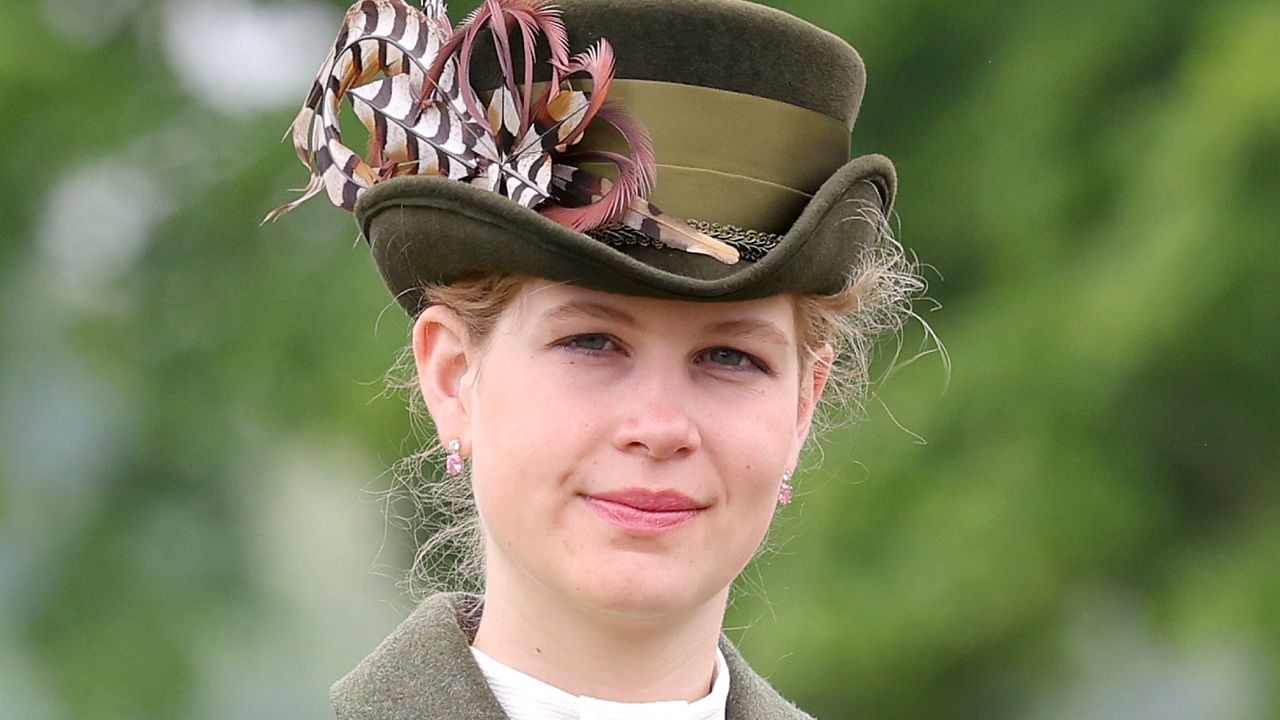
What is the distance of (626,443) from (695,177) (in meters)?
0.35

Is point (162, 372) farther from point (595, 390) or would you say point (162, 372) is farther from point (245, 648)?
point (595, 390)

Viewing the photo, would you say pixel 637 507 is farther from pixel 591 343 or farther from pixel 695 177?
pixel 695 177

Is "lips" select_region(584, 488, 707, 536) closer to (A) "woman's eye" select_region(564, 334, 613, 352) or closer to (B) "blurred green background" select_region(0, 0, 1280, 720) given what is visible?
(A) "woman's eye" select_region(564, 334, 613, 352)

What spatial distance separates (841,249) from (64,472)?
4.64 metres

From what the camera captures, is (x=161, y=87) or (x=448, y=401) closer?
(x=448, y=401)

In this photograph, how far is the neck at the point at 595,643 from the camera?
300 centimetres

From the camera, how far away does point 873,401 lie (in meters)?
6.37

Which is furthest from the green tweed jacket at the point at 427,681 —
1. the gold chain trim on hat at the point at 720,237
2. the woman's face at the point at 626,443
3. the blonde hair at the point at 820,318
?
the gold chain trim on hat at the point at 720,237

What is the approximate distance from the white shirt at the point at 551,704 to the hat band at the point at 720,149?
61 centimetres

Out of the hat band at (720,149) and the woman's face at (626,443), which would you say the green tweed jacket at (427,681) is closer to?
the woman's face at (626,443)

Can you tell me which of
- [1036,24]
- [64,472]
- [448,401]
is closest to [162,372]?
[64,472]

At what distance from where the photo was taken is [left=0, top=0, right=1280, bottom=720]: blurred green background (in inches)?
232

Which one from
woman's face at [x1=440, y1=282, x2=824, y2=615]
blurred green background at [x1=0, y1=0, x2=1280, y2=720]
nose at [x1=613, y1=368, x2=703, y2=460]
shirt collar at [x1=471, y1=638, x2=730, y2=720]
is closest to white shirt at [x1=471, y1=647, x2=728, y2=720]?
shirt collar at [x1=471, y1=638, x2=730, y2=720]

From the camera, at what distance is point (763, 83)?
3.05m
